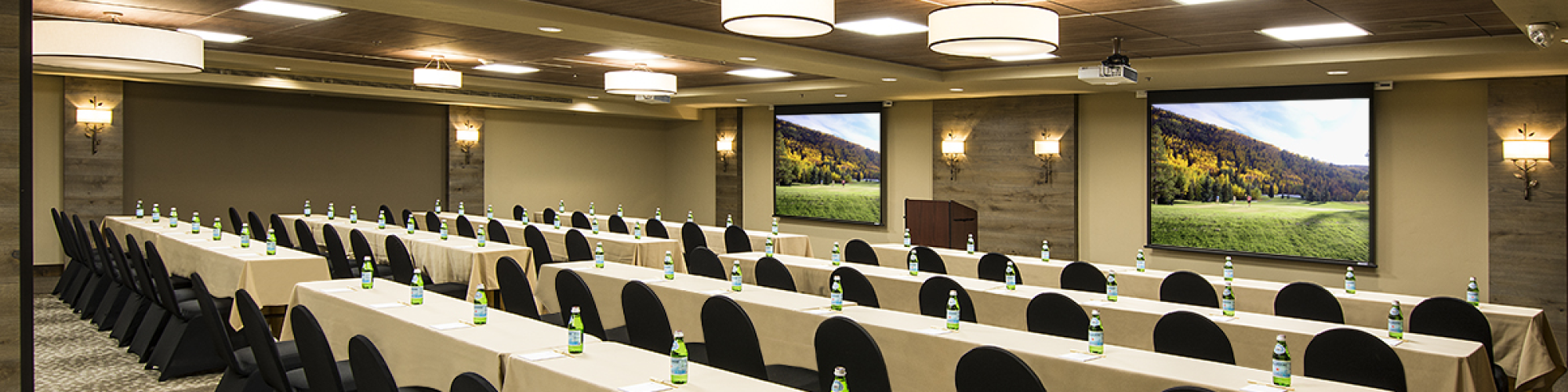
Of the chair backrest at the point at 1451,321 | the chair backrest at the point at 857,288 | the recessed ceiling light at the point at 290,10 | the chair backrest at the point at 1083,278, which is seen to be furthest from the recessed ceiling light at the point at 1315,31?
the recessed ceiling light at the point at 290,10

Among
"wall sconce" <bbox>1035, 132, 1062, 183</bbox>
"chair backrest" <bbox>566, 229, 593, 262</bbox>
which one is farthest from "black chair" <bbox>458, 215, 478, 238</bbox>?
"wall sconce" <bbox>1035, 132, 1062, 183</bbox>

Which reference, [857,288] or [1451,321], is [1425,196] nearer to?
[1451,321]

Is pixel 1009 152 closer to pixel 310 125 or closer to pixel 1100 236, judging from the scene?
pixel 1100 236

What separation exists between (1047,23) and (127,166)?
11.7m

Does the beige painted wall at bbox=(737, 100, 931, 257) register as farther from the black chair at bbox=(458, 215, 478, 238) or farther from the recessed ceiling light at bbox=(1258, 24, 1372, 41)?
the recessed ceiling light at bbox=(1258, 24, 1372, 41)

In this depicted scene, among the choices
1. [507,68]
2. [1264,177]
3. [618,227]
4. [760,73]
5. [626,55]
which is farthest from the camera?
[618,227]

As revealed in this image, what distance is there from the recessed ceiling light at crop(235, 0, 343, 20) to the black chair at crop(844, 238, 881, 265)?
15.0 feet

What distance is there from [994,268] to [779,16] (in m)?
3.78

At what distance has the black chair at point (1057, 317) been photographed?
197 inches

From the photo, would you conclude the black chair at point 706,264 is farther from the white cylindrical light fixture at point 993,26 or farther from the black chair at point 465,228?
the black chair at point 465,228

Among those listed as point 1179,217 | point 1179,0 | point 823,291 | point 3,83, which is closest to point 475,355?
point 3,83

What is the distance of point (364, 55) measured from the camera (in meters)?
9.85

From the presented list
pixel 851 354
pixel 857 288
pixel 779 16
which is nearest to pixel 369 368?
pixel 851 354

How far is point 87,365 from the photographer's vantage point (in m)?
6.44
